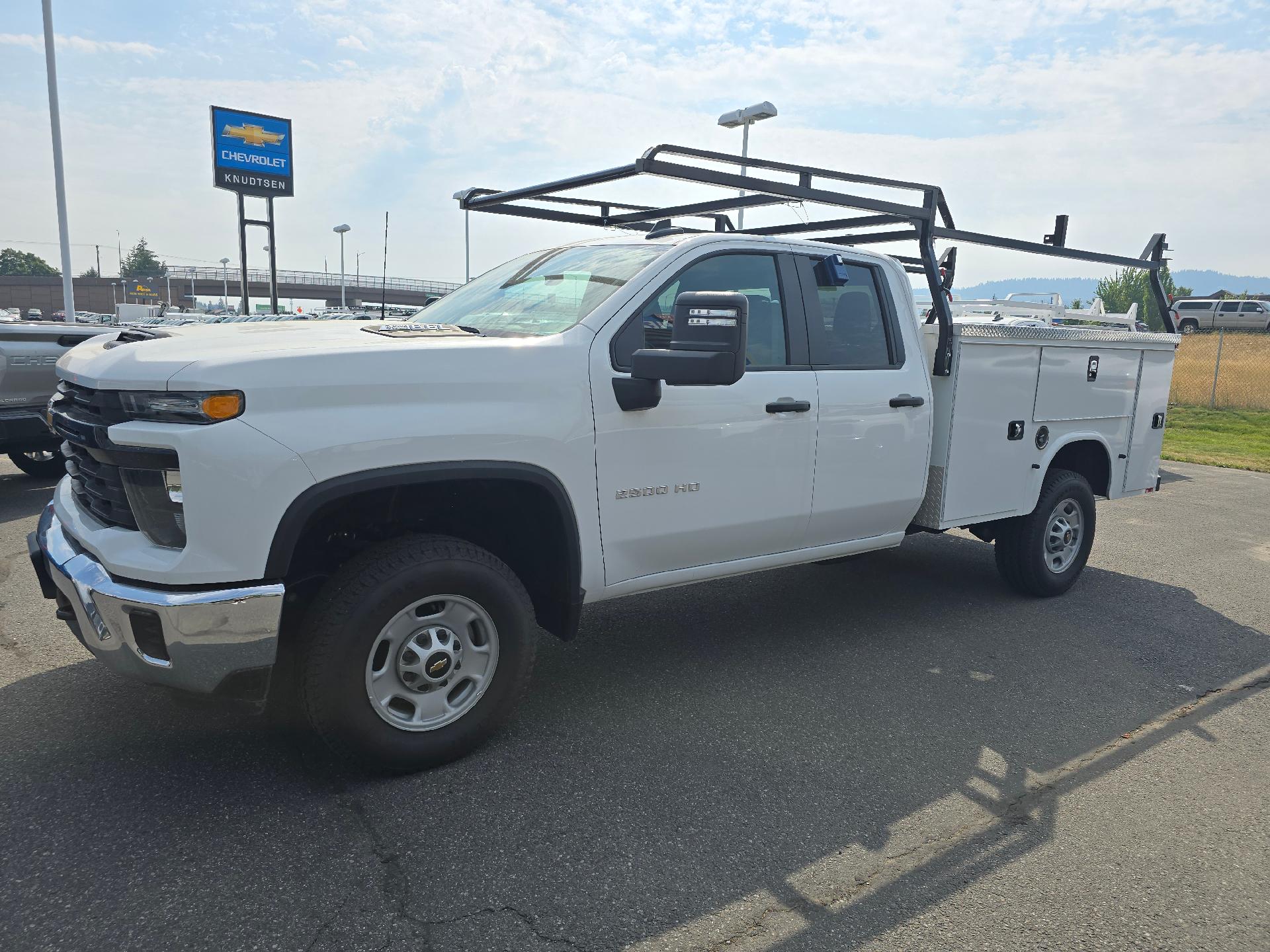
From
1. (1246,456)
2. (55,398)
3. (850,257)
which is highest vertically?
(850,257)

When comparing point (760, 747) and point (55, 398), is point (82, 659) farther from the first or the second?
point (760, 747)

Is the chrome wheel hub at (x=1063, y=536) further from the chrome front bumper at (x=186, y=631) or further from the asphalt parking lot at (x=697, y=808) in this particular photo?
the chrome front bumper at (x=186, y=631)

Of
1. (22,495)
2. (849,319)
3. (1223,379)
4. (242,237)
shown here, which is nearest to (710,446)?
(849,319)

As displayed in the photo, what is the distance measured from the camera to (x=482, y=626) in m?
3.38

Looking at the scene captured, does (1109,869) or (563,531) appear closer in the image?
(1109,869)

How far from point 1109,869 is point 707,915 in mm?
1332

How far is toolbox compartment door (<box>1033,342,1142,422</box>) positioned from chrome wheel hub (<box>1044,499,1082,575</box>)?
1.91ft

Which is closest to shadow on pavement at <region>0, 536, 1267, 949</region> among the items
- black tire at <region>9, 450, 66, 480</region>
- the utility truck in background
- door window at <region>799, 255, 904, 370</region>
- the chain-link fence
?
door window at <region>799, 255, 904, 370</region>

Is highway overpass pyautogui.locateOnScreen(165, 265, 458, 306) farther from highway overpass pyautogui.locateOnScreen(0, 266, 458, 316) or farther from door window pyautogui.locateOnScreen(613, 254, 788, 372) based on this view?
door window pyautogui.locateOnScreen(613, 254, 788, 372)

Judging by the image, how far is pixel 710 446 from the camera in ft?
12.8

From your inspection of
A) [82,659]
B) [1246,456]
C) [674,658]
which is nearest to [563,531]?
[674,658]

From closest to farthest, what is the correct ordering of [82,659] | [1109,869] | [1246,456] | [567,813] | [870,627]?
[1109,869], [567,813], [82,659], [870,627], [1246,456]

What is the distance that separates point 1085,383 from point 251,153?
111 feet

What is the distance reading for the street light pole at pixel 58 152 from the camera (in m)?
21.0
